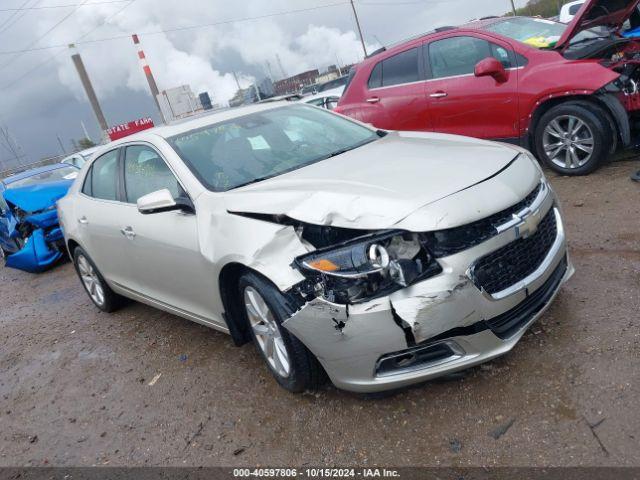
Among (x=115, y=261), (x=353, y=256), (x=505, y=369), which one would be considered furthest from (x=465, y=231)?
(x=115, y=261)

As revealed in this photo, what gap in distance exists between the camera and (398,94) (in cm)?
647

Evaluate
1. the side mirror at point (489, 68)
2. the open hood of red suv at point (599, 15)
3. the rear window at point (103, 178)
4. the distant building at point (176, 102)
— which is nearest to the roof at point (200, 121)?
the rear window at point (103, 178)

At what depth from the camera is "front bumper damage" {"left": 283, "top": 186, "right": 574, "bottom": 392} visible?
2.35m

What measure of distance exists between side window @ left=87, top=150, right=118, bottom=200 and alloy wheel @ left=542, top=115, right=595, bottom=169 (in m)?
4.07

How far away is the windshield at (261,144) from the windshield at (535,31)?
9.10 ft

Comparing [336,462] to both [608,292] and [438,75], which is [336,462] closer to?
[608,292]

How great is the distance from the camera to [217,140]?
3639 millimetres

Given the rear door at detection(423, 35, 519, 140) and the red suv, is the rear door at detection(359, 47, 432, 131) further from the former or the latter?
the rear door at detection(423, 35, 519, 140)

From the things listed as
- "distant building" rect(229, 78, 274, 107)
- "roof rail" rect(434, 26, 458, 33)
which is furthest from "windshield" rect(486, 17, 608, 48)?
"distant building" rect(229, 78, 274, 107)

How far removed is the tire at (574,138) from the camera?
5.06m

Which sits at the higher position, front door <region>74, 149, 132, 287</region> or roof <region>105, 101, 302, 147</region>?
roof <region>105, 101, 302, 147</region>

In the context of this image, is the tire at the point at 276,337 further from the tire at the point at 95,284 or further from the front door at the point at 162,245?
the tire at the point at 95,284

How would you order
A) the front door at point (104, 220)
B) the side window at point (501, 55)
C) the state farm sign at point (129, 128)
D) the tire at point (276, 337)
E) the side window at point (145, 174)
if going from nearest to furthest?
1. the tire at point (276, 337)
2. the side window at point (145, 174)
3. the front door at point (104, 220)
4. the side window at point (501, 55)
5. the state farm sign at point (129, 128)

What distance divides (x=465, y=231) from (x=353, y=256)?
51 cm
